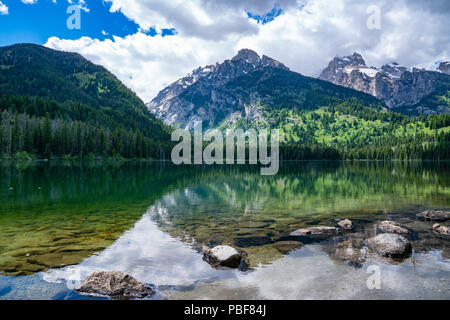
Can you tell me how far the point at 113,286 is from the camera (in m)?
10.3

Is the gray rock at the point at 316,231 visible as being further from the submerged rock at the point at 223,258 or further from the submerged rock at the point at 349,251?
the submerged rock at the point at 223,258

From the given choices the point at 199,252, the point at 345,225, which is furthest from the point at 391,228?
the point at 199,252

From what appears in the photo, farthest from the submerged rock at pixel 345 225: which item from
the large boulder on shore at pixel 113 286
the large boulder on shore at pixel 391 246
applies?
the large boulder on shore at pixel 113 286

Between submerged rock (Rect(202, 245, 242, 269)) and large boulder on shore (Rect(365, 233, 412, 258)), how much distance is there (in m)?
7.86

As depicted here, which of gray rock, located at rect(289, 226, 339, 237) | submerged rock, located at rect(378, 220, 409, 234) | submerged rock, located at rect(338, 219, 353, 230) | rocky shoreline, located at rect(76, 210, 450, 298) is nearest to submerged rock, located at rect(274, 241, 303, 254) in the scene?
rocky shoreline, located at rect(76, 210, 450, 298)

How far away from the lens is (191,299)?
389 inches

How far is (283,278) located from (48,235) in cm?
1515

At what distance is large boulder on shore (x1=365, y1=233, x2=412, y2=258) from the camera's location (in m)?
14.4

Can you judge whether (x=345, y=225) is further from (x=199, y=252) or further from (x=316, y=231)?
(x=199, y=252)

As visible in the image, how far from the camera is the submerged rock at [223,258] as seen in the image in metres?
13.1

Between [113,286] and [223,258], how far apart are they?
5102 mm

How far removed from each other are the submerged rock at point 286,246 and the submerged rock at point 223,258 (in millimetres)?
3141
